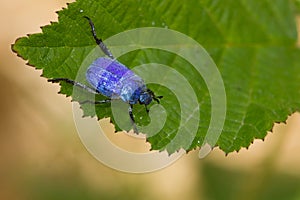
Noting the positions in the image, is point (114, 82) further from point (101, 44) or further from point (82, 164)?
point (82, 164)


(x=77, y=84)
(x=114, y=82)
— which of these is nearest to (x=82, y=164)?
(x=114, y=82)

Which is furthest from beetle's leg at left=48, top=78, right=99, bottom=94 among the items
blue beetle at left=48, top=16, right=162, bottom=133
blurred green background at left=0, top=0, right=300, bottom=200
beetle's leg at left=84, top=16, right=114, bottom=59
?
blurred green background at left=0, top=0, right=300, bottom=200

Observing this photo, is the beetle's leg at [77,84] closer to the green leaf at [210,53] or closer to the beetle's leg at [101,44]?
the green leaf at [210,53]

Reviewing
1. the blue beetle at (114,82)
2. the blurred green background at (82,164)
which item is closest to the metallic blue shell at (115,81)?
the blue beetle at (114,82)

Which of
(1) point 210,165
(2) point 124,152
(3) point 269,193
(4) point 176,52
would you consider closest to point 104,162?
(2) point 124,152

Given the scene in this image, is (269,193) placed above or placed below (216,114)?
above

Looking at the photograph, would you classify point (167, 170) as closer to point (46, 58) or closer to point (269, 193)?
point (269, 193)

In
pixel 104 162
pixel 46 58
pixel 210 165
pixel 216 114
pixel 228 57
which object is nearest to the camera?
pixel 46 58

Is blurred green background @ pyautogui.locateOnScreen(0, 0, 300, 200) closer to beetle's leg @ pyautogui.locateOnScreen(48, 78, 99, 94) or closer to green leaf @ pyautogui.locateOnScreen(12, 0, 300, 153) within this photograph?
green leaf @ pyautogui.locateOnScreen(12, 0, 300, 153)
